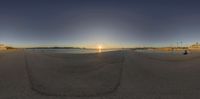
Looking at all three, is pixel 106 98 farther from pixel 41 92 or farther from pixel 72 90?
pixel 41 92

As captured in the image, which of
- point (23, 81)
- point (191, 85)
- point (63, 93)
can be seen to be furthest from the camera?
point (23, 81)

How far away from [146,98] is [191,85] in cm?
496

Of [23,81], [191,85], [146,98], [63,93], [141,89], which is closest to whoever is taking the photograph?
[146,98]

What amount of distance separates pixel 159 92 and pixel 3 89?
9.00 m

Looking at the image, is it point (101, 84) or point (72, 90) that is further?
point (101, 84)

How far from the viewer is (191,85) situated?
610 inches

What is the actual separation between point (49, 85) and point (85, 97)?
13.3 ft

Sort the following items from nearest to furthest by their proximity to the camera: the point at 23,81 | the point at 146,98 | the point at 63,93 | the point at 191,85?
the point at 146,98 < the point at 63,93 < the point at 191,85 < the point at 23,81

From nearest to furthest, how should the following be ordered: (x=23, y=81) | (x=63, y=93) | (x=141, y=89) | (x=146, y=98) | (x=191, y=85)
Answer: (x=146, y=98) → (x=63, y=93) → (x=141, y=89) → (x=191, y=85) → (x=23, y=81)

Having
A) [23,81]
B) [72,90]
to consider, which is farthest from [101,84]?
[23,81]

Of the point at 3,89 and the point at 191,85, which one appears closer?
the point at 3,89

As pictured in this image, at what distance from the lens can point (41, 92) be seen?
43.8 feet

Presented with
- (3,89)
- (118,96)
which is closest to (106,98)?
(118,96)

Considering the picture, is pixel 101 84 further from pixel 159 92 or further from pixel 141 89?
pixel 159 92
